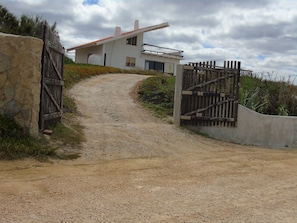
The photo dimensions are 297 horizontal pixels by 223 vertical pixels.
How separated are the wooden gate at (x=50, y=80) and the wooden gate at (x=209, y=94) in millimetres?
3896

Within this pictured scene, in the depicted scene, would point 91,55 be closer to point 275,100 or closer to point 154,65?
point 154,65

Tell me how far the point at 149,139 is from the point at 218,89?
334cm

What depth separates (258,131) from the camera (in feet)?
40.0

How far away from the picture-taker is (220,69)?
11.9 m

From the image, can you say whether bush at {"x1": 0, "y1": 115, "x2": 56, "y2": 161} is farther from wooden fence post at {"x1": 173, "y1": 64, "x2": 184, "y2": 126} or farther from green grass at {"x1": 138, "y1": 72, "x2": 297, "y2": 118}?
green grass at {"x1": 138, "y1": 72, "x2": 297, "y2": 118}

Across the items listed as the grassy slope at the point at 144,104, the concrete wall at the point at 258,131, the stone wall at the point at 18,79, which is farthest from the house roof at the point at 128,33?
the stone wall at the point at 18,79

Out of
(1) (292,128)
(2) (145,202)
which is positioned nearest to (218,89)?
(1) (292,128)

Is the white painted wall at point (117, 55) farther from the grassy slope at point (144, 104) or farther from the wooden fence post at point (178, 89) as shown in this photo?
the wooden fence post at point (178, 89)

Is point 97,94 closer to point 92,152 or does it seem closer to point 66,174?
point 92,152

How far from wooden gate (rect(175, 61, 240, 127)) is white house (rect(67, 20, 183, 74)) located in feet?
83.2

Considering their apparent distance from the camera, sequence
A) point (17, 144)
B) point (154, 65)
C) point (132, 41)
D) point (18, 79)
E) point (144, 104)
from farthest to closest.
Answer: point (154, 65)
point (132, 41)
point (144, 104)
point (18, 79)
point (17, 144)

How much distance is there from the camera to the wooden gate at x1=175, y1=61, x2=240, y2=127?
1175 centimetres

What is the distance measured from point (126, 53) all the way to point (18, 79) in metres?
30.8

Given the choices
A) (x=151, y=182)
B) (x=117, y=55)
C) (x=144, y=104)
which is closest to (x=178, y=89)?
(x=144, y=104)
